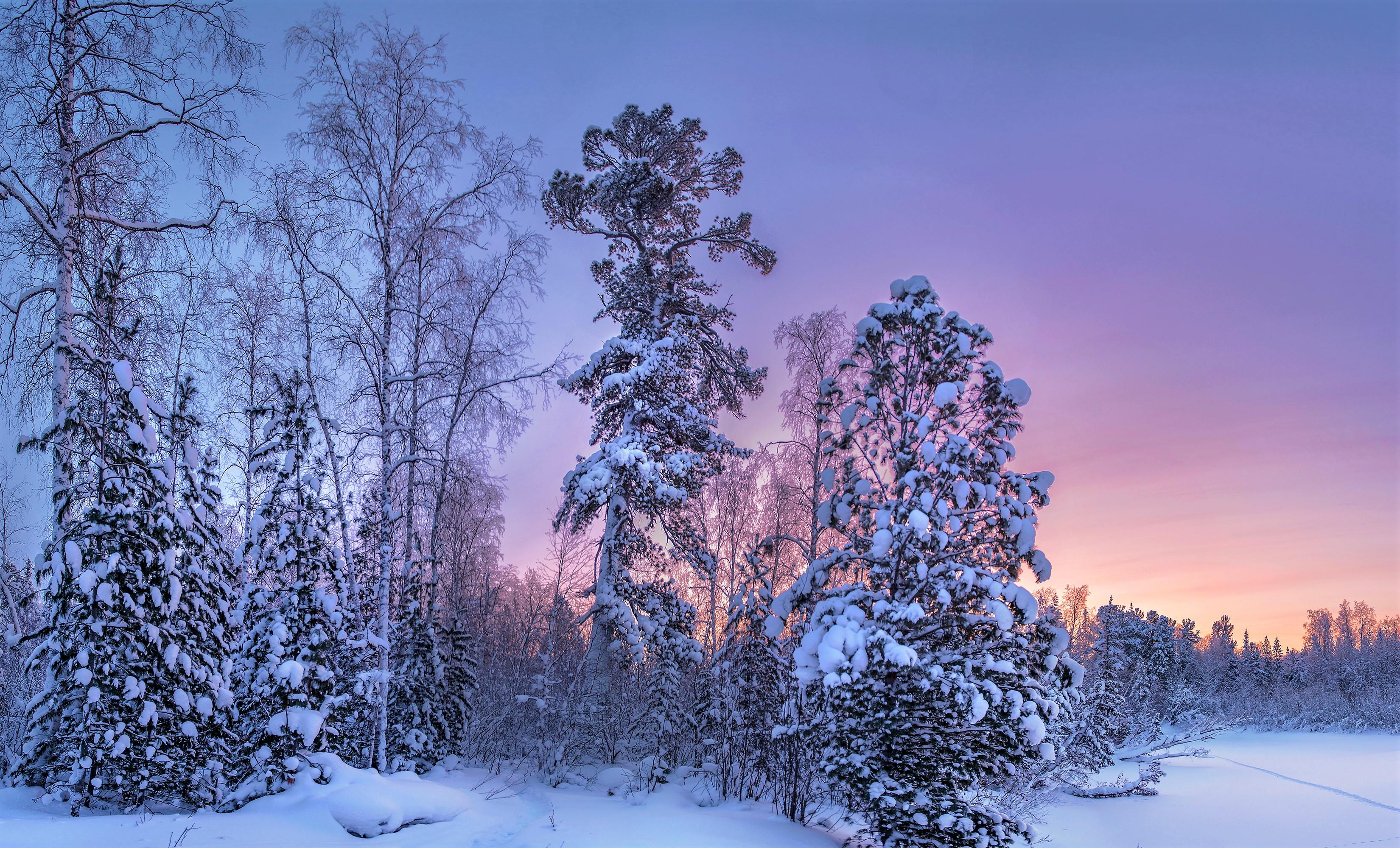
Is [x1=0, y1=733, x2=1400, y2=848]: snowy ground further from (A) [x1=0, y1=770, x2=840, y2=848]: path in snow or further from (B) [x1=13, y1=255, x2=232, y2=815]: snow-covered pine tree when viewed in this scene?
(B) [x1=13, y1=255, x2=232, y2=815]: snow-covered pine tree

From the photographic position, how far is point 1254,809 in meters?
12.7

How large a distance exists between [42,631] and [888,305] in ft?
29.6

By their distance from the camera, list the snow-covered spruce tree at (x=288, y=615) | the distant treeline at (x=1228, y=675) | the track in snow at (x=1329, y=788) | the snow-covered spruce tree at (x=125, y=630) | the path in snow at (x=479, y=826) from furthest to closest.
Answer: the distant treeline at (x=1228, y=675), the track in snow at (x=1329, y=788), the snow-covered spruce tree at (x=288, y=615), the snow-covered spruce tree at (x=125, y=630), the path in snow at (x=479, y=826)

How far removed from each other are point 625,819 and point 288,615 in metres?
4.53

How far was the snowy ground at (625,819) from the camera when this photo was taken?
17.5 feet

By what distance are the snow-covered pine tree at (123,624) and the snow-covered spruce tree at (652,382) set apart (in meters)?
5.85

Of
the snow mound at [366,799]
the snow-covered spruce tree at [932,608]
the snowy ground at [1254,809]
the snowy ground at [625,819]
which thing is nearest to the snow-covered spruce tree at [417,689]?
the snowy ground at [625,819]

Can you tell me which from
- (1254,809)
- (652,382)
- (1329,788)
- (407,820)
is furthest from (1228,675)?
(407,820)

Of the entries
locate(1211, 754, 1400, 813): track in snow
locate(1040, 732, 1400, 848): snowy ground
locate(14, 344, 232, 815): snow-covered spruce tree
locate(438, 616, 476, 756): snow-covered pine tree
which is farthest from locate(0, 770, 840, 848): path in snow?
locate(1211, 754, 1400, 813): track in snow

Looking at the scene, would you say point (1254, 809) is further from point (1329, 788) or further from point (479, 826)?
point (479, 826)

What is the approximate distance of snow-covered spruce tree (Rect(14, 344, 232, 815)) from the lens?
5.95m

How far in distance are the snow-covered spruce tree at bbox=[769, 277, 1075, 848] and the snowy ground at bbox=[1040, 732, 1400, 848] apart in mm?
5021

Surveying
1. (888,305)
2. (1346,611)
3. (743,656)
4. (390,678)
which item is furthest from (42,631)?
(1346,611)

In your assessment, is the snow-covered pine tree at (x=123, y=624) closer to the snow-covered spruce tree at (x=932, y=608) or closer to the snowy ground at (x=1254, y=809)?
the snow-covered spruce tree at (x=932, y=608)
